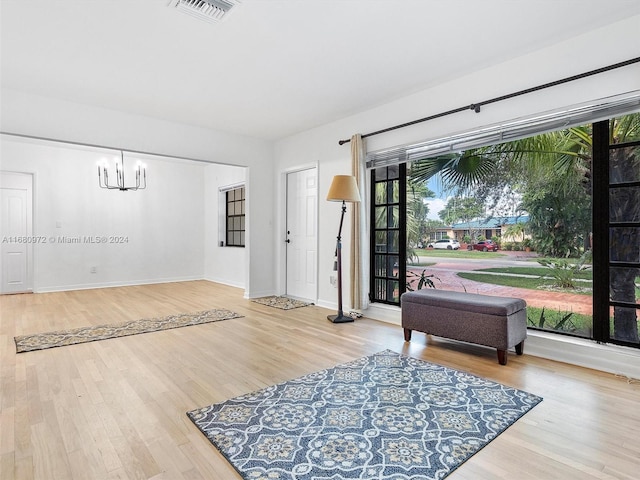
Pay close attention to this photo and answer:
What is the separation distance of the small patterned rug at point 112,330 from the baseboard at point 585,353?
3.32 metres

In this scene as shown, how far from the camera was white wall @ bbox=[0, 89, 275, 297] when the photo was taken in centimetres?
411

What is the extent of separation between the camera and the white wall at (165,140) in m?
4.11

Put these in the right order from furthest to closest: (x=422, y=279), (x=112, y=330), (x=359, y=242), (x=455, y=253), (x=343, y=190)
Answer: (x=422, y=279)
(x=359, y=242)
(x=455, y=253)
(x=343, y=190)
(x=112, y=330)

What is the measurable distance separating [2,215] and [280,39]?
622cm

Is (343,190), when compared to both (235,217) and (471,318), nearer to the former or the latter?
(471,318)

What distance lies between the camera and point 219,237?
26.0ft

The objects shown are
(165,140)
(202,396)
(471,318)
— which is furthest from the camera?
(165,140)

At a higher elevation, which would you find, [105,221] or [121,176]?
[121,176]

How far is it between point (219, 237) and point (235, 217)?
0.66 metres

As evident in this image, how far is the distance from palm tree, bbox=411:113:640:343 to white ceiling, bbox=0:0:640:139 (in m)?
0.87

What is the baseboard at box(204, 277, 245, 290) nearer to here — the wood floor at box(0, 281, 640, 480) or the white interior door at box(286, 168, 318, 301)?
the white interior door at box(286, 168, 318, 301)

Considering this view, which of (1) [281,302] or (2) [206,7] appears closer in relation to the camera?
(2) [206,7]

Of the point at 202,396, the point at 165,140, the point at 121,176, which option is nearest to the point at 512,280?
the point at 202,396

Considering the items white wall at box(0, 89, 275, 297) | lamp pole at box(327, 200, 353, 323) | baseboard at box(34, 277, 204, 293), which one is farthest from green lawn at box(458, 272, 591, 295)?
baseboard at box(34, 277, 204, 293)
